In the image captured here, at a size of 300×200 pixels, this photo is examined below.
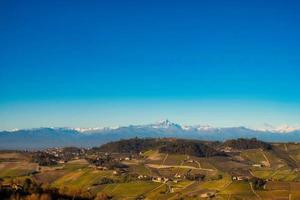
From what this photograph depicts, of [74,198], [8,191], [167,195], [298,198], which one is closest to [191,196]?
[167,195]

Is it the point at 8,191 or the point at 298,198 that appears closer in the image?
the point at 8,191

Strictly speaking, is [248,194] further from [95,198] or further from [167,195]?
[95,198]

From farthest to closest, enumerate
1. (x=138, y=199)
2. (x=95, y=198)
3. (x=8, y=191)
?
(x=138, y=199) < (x=95, y=198) < (x=8, y=191)

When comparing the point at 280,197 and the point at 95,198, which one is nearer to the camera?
the point at 95,198

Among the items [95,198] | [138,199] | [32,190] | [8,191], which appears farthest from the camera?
[138,199]

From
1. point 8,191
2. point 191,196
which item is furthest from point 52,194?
point 191,196

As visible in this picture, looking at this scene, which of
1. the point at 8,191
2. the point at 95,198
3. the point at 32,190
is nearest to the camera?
the point at 8,191

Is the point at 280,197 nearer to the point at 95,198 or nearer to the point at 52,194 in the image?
the point at 95,198

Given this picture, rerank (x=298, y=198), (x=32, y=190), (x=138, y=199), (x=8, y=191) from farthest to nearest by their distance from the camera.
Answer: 1. (x=138, y=199)
2. (x=298, y=198)
3. (x=32, y=190)
4. (x=8, y=191)
